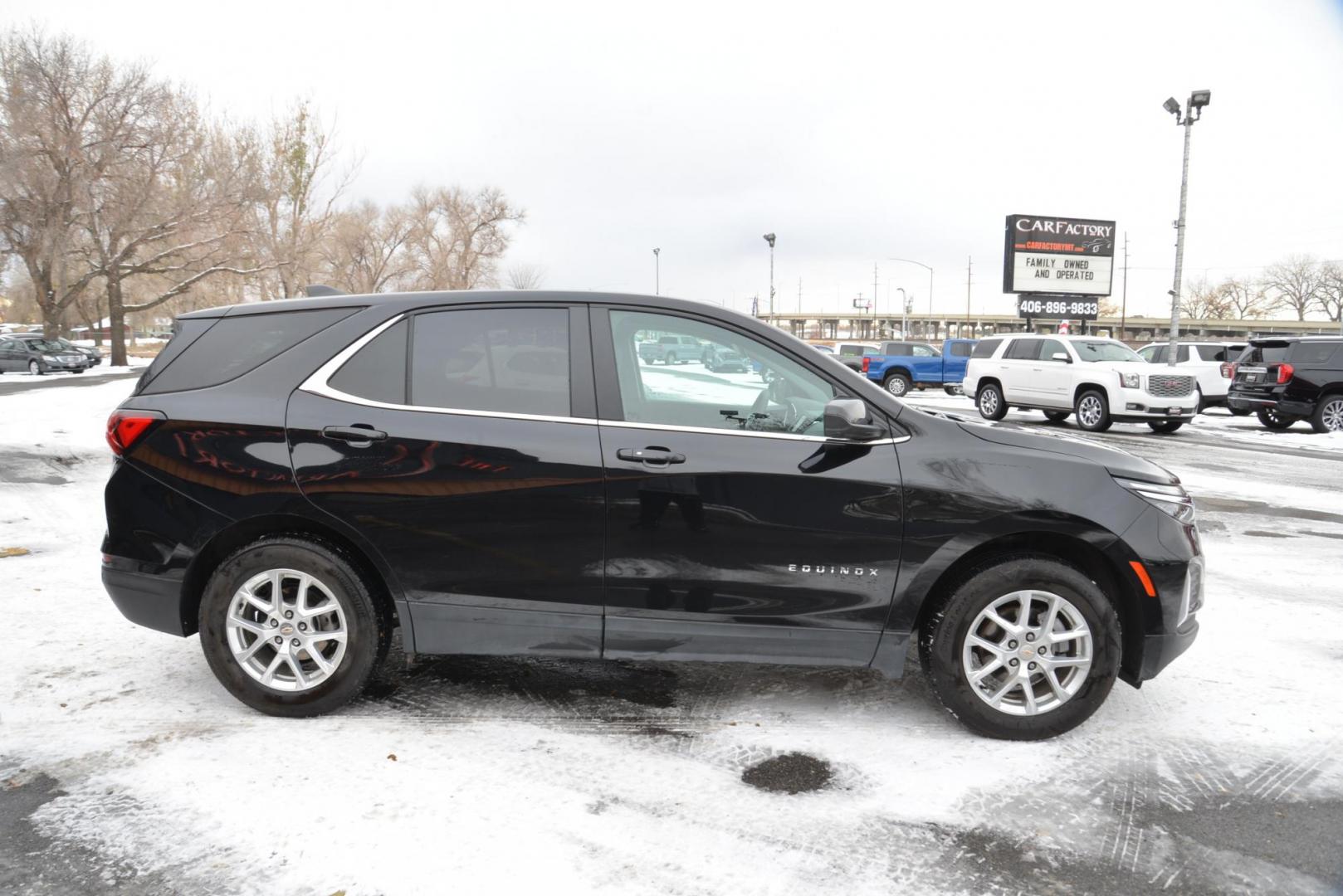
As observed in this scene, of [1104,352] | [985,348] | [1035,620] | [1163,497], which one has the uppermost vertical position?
[985,348]

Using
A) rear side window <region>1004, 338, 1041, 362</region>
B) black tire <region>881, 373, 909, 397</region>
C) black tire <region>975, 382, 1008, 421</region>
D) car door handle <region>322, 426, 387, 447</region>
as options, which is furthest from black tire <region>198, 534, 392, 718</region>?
black tire <region>881, 373, 909, 397</region>

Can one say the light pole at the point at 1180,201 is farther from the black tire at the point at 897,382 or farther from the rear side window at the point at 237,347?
the rear side window at the point at 237,347

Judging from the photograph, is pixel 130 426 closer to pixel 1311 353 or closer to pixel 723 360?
pixel 723 360

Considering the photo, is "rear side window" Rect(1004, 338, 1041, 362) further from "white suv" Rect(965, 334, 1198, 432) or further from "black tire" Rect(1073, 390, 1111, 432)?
"black tire" Rect(1073, 390, 1111, 432)

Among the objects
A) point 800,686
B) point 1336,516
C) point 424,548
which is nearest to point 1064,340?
point 1336,516

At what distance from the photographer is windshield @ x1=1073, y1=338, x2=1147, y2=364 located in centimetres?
1755

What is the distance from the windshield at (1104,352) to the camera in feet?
57.6

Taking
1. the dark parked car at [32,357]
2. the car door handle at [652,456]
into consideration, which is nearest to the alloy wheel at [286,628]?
the car door handle at [652,456]

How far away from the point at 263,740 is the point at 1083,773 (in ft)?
10.2

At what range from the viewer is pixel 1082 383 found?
57.6 feet

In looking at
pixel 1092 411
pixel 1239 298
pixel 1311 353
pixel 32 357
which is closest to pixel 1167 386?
pixel 1092 411

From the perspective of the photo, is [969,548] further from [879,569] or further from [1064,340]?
[1064,340]

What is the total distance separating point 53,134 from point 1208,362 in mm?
41034

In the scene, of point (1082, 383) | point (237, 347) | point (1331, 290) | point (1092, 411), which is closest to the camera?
point (237, 347)
